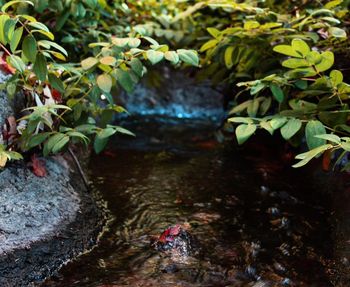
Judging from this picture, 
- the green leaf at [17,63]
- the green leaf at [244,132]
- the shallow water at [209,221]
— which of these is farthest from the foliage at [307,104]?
the green leaf at [17,63]

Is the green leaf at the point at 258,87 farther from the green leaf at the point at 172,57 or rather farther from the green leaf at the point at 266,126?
the green leaf at the point at 172,57

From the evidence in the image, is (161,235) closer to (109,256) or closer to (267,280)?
(109,256)

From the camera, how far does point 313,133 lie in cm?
205

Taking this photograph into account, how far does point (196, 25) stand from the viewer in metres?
4.27

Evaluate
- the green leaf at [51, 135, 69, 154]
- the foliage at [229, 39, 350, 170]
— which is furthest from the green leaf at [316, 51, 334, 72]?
the green leaf at [51, 135, 69, 154]

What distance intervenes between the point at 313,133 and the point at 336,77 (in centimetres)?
35

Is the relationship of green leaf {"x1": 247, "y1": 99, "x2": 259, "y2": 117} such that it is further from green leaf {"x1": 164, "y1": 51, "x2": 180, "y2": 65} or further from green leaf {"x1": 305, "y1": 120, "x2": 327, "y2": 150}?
green leaf {"x1": 164, "y1": 51, "x2": 180, "y2": 65}

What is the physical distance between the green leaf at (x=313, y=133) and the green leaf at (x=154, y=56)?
→ 2.53 feet

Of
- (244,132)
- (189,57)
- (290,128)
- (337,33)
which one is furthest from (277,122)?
(337,33)

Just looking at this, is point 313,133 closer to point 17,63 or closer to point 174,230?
point 174,230

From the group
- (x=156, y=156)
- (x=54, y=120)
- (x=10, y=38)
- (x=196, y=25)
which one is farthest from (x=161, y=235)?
(x=196, y=25)

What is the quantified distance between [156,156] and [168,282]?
83.2 inches

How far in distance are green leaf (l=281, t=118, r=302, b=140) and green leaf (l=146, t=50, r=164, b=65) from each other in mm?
678

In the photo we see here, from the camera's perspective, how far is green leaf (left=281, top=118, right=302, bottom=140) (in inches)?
82.2
